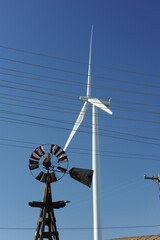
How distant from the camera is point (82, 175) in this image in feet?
57.8

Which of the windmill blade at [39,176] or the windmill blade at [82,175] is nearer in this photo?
the windmill blade at [39,176]

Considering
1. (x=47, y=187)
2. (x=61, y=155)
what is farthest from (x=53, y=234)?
(x=61, y=155)

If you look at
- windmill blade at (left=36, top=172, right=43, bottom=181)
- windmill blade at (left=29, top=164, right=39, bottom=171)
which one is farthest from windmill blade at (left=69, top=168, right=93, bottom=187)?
windmill blade at (left=29, top=164, right=39, bottom=171)

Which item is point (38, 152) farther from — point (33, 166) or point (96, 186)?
point (96, 186)

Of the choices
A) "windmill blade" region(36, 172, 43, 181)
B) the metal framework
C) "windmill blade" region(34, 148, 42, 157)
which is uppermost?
"windmill blade" region(34, 148, 42, 157)

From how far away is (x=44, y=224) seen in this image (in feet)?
53.2

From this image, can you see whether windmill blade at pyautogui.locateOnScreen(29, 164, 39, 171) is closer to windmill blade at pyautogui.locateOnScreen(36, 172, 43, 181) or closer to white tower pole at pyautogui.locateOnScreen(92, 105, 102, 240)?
windmill blade at pyautogui.locateOnScreen(36, 172, 43, 181)

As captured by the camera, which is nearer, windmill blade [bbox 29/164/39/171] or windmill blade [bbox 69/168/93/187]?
windmill blade [bbox 29/164/39/171]

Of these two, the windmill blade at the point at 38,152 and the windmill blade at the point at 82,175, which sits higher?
the windmill blade at the point at 38,152

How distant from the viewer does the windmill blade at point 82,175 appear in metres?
17.5

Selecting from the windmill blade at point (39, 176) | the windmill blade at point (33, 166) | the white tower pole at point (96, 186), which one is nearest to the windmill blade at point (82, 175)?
the windmill blade at point (39, 176)

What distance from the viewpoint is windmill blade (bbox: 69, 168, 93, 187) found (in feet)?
57.5

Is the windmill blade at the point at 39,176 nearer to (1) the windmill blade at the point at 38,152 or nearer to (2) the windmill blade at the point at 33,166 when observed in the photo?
(2) the windmill blade at the point at 33,166

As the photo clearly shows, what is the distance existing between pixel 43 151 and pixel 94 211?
1501 cm
